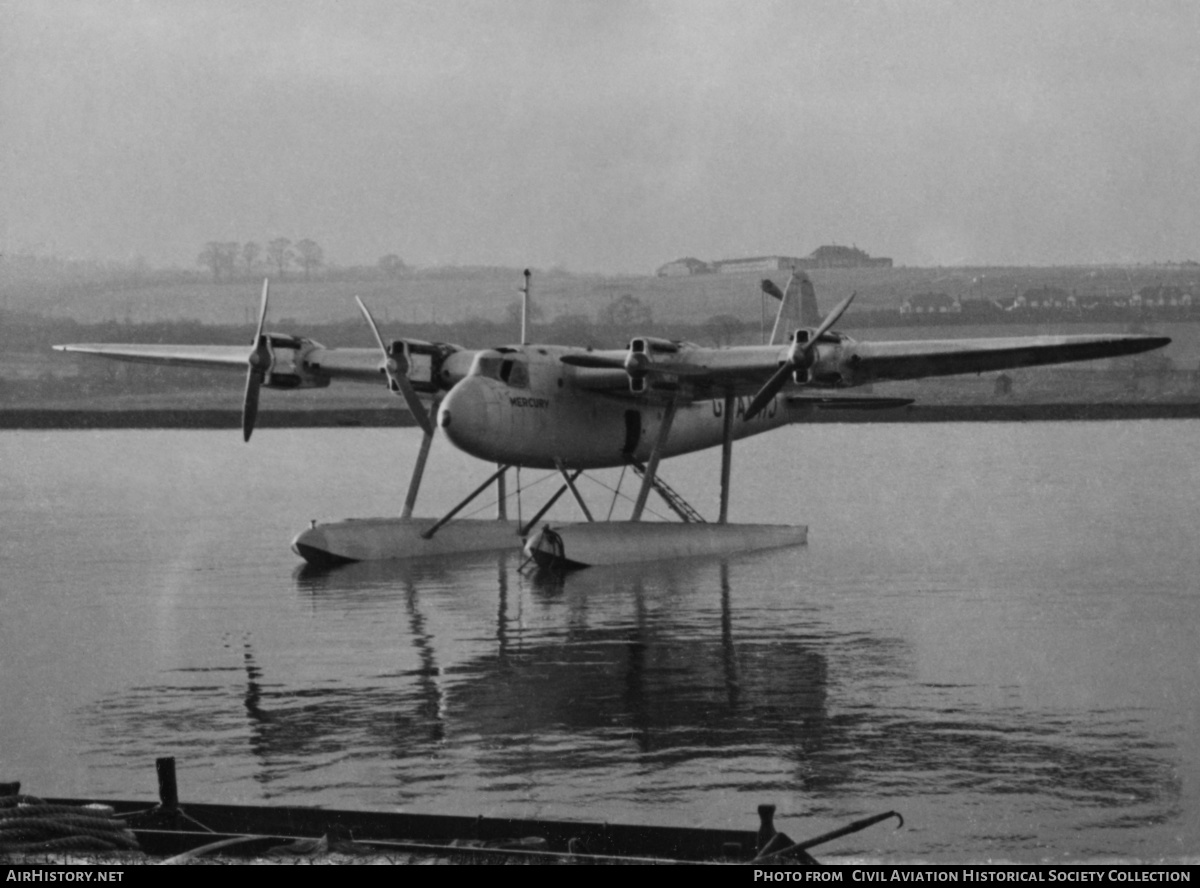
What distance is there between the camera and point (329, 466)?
112m

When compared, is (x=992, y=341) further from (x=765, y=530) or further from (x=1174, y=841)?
(x=1174, y=841)

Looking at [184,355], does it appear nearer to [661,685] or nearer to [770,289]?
[770,289]

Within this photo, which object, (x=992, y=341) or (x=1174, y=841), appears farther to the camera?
(x=992, y=341)

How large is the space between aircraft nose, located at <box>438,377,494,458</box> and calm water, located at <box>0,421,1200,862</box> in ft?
8.96

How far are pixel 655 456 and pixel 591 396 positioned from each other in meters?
1.90

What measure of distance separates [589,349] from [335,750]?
→ 20.8 m

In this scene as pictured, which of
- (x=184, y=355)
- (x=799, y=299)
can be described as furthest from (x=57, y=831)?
(x=799, y=299)

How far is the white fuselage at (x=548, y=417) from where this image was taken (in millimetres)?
34594

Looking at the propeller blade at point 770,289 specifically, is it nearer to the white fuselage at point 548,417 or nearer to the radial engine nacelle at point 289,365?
the white fuselage at point 548,417

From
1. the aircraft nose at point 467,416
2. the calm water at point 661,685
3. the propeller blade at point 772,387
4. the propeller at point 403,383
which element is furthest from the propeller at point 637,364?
the propeller at point 403,383

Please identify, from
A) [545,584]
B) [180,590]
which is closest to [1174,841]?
[545,584]

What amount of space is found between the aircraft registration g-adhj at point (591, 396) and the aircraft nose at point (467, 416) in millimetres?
28

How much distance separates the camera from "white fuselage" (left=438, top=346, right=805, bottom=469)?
34.6 m

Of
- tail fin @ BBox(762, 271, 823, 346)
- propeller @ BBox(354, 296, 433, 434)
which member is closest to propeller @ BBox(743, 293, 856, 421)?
propeller @ BBox(354, 296, 433, 434)
